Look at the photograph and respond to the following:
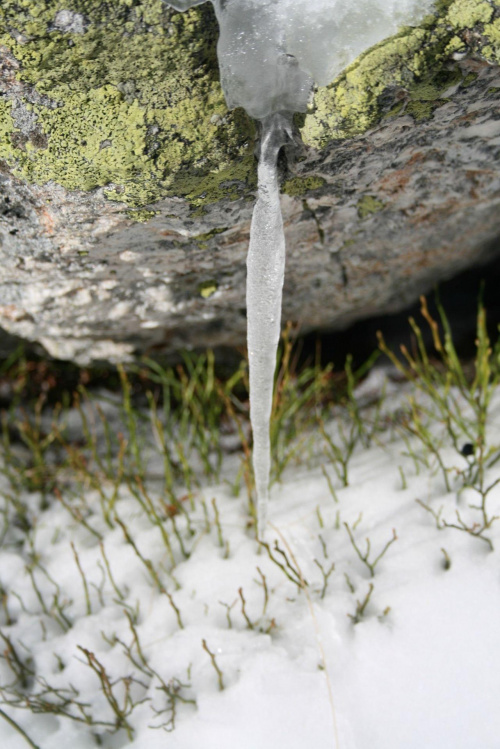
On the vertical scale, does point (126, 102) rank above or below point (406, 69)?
above

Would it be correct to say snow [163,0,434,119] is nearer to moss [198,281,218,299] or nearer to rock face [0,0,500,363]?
rock face [0,0,500,363]

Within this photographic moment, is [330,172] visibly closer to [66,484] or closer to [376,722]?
[376,722]

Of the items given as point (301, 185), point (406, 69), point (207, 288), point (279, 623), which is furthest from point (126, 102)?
point (279, 623)

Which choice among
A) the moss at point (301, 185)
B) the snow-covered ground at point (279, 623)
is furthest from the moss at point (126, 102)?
the snow-covered ground at point (279, 623)

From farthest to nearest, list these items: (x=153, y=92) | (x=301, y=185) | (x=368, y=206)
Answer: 1. (x=368, y=206)
2. (x=301, y=185)
3. (x=153, y=92)

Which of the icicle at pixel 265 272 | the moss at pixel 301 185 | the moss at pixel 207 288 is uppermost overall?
the moss at pixel 207 288

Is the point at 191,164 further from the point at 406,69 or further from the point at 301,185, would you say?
the point at 406,69

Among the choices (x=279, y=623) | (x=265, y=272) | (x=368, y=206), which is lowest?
(x=279, y=623)

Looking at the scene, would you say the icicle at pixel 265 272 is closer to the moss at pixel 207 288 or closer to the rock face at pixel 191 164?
the rock face at pixel 191 164
